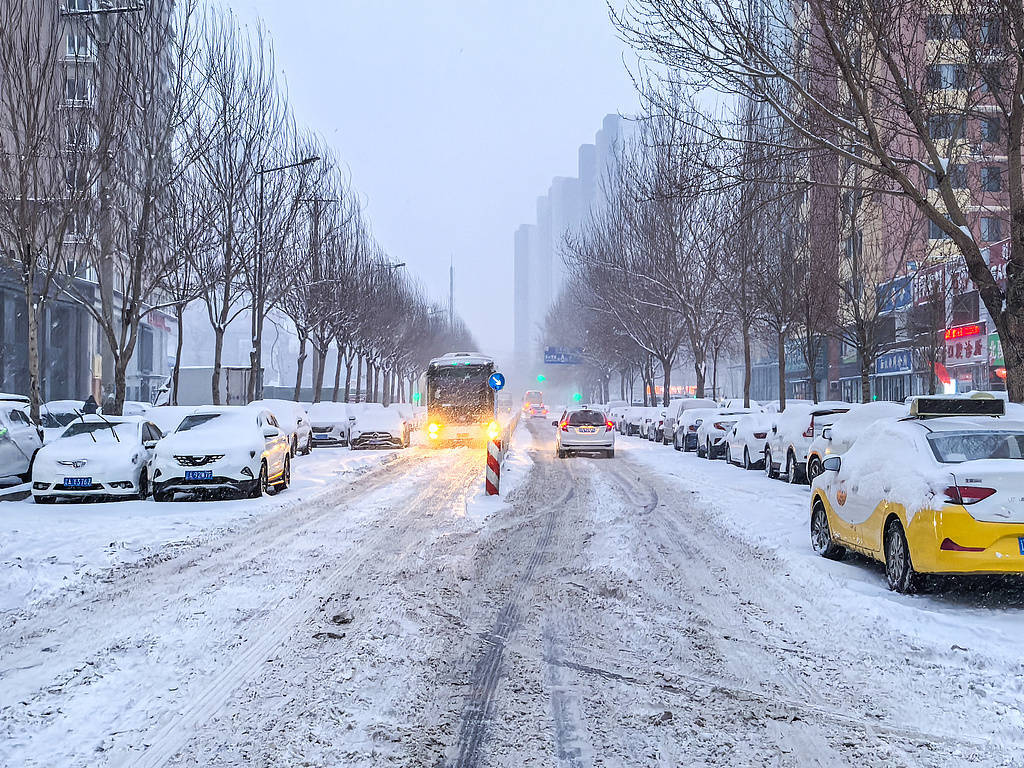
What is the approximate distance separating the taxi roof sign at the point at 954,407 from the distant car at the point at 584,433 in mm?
19499

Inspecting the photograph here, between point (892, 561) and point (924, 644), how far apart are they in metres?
1.77

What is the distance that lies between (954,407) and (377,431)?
85.8 feet

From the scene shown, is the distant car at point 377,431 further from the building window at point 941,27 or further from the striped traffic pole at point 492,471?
the building window at point 941,27

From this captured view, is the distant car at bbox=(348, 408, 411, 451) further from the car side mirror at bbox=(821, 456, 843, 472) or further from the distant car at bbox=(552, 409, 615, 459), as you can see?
the car side mirror at bbox=(821, 456, 843, 472)

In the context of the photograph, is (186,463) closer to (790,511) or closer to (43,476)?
(43,476)

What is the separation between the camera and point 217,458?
15.6 m

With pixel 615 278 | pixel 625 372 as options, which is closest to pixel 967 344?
pixel 615 278

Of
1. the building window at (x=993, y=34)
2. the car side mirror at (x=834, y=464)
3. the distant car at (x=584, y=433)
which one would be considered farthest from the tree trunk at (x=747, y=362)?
the car side mirror at (x=834, y=464)

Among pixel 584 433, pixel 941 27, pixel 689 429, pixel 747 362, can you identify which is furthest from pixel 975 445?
pixel 747 362

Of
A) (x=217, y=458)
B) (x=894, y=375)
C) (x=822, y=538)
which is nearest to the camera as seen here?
(x=822, y=538)

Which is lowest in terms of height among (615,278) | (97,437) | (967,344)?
(97,437)

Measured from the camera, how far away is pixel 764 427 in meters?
23.4

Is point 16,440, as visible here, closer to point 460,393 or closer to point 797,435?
point 797,435

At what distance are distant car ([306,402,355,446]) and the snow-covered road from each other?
24761 mm
